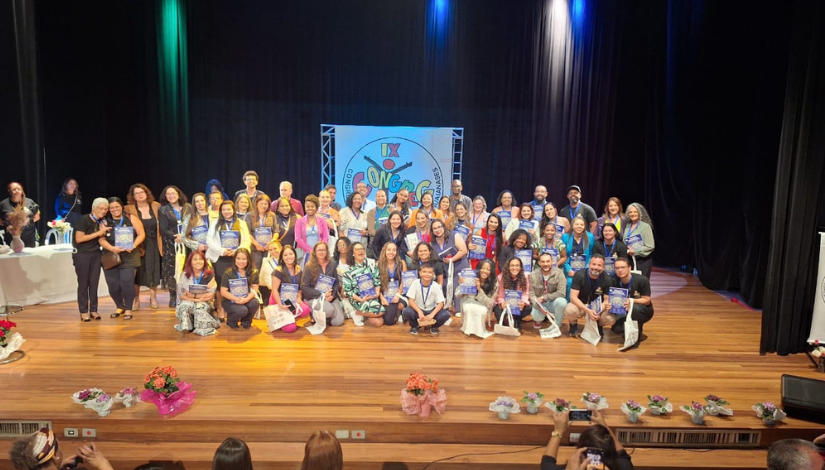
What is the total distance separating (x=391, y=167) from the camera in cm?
1041

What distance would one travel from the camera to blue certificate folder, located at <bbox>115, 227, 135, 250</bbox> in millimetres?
6301

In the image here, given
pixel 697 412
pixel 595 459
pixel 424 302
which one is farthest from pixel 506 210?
pixel 595 459

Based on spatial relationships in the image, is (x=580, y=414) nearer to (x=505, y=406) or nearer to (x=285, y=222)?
(x=505, y=406)

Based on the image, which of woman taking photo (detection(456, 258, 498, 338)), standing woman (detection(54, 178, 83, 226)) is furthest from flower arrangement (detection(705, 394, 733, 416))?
standing woman (detection(54, 178, 83, 226))

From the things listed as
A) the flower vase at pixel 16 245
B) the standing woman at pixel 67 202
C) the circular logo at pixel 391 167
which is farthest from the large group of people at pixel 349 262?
the circular logo at pixel 391 167

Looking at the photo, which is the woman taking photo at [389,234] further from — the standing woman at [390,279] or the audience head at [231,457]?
the audience head at [231,457]

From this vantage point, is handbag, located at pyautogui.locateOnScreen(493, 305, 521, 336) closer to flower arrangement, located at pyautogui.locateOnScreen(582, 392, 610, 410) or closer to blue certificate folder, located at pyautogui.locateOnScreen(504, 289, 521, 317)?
blue certificate folder, located at pyautogui.locateOnScreen(504, 289, 521, 317)

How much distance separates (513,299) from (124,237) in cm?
446

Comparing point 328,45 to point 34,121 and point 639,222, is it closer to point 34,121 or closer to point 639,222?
point 34,121

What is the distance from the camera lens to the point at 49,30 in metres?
8.60

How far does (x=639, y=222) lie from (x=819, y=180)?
1.85 metres

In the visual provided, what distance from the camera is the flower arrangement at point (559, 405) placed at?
420cm

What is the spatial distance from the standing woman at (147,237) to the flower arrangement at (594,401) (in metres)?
5.24

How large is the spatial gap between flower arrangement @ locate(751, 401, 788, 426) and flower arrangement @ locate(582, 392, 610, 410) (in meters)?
1.20
